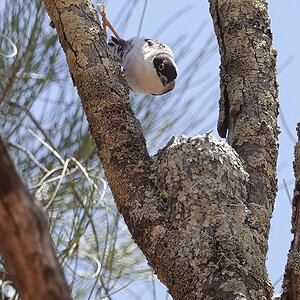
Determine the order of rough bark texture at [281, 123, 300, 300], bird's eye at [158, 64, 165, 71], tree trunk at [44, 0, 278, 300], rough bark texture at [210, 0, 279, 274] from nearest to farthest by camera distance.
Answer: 1. rough bark texture at [281, 123, 300, 300]
2. tree trunk at [44, 0, 278, 300]
3. rough bark texture at [210, 0, 279, 274]
4. bird's eye at [158, 64, 165, 71]

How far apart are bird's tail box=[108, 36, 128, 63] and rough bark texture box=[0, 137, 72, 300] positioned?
152 inches

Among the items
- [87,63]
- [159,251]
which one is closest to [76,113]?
[87,63]

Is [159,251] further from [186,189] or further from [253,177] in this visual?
[253,177]

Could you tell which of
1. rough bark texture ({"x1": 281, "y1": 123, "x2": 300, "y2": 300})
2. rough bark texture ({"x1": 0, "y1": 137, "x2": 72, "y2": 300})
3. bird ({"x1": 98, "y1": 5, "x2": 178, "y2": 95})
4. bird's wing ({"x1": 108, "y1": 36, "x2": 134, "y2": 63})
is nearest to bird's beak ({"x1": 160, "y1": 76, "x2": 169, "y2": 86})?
bird ({"x1": 98, "y1": 5, "x2": 178, "y2": 95})

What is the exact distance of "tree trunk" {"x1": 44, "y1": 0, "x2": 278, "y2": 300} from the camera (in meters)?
1.82

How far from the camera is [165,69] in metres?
4.46

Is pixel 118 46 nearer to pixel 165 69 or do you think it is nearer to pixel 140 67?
pixel 140 67

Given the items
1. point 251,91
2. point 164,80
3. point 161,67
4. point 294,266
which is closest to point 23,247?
point 294,266

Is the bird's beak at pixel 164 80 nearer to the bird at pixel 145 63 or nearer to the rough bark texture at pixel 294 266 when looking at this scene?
the bird at pixel 145 63

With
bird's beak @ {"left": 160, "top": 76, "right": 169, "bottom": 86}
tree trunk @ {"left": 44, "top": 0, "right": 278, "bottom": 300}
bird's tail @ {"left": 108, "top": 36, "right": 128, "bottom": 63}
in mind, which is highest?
bird's tail @ {"left": 108, "top": 36, "right": 128, "bottom": 63}

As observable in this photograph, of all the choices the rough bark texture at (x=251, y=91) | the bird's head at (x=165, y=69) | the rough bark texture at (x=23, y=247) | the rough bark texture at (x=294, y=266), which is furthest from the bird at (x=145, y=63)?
the rough bark texture at (x=23, y=247)

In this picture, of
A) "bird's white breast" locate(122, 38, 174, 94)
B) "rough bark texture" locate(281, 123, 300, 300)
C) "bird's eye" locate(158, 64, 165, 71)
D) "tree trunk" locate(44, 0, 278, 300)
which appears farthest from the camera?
"bird's eye" locate(158, 64, 165, 71)

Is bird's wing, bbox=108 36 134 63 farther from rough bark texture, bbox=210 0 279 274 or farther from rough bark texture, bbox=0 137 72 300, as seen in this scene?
rough bark texture, bbox=0 137 72 300

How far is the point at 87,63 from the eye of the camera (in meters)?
2.25
